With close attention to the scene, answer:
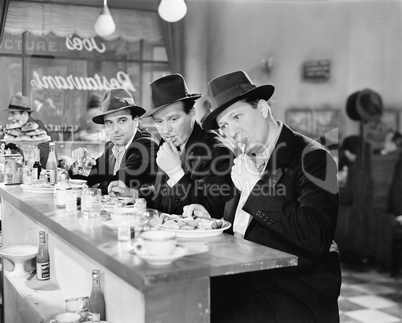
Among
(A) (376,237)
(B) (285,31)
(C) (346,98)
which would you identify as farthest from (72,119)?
(A) (376,237)

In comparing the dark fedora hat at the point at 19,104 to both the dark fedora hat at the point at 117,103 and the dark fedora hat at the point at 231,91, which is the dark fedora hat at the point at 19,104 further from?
the dark fedora hat at the point at 231,91

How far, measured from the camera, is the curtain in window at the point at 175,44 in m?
10.3

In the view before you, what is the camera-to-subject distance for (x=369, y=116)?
22.2 feet

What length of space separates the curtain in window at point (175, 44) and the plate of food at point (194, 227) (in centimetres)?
854

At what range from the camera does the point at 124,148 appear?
4.00 meters

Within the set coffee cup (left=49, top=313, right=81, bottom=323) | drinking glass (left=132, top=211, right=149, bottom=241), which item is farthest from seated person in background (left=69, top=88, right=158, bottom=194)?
drinking glass (left=132, top=211, right=149, bottom=241)

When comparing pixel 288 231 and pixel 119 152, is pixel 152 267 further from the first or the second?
pixel 119 152

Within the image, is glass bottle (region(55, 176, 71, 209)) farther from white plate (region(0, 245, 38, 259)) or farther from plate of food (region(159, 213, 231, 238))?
white plate (region(0, 245, 38, 259))

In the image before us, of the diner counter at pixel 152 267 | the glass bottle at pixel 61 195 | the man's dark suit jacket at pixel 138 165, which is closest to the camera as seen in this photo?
the diner counter at pixel 152 267

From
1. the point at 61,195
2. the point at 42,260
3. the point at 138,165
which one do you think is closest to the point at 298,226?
the point at 61,195

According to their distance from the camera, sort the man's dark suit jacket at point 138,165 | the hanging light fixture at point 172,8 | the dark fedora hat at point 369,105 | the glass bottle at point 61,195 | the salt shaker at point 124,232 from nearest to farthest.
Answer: the salt shaker at point 124,232, the glass bottle at point 61,195, the man's dark suit jacket at point 138,165, the hanging light fixture at point 172,8, the dark fedora hat at point 369,105

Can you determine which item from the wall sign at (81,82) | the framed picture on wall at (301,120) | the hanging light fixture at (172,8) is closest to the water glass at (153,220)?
the hanging light fixture at (172,8)

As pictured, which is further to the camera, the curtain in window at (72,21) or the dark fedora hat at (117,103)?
the curtain in window at (72,21)

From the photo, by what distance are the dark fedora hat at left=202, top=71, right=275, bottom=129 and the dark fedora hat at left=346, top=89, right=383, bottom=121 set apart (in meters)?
4.53
